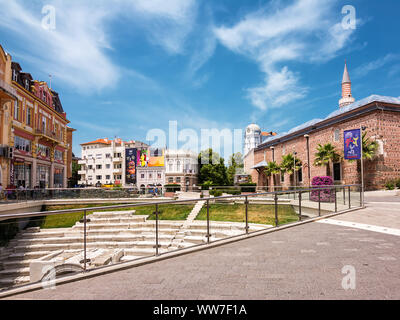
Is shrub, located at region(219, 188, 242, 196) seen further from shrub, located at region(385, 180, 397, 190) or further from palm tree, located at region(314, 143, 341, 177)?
shrub, located at region(385, 180, 397, 190)

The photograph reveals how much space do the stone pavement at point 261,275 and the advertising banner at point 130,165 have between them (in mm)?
61189

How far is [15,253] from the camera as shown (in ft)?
15.1

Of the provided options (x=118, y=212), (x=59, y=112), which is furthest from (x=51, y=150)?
(x=118, y=212)

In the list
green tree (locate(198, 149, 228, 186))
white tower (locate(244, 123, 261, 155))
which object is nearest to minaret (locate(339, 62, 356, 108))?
green tree (locate(198, 149, 228, 186))

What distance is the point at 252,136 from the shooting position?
96.2m

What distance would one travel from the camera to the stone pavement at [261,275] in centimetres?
360

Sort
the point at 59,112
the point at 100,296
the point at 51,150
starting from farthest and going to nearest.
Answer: the point at 59,112
the point at 51,150
the point at 100,296

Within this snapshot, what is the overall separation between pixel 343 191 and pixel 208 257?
8496 mm

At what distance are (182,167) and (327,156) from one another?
114 ft

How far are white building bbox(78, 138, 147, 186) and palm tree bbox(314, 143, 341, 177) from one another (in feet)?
154

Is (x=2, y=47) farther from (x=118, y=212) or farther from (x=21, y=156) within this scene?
(x=118, y=212)

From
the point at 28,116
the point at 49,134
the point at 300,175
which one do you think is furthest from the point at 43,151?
the point at 300,175

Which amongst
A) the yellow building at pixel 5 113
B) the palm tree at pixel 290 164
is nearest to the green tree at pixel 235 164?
the palm tree at pixel 290 164
